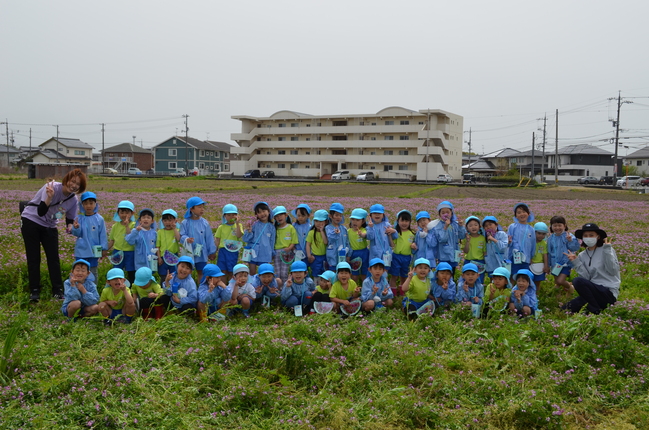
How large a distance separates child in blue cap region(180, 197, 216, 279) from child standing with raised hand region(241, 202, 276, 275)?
0.59m

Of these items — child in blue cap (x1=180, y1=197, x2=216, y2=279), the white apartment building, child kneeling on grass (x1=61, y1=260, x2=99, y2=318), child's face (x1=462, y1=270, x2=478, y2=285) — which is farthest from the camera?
the white apartment building

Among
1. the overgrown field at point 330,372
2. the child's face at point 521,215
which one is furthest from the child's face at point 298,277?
the child's face at point 521,215

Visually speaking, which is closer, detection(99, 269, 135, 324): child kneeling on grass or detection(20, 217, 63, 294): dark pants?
detection(99, 269, 135, 324): child kneeling on grass

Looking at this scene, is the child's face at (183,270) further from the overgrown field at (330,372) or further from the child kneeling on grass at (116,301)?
the overgrown field at (330,372)

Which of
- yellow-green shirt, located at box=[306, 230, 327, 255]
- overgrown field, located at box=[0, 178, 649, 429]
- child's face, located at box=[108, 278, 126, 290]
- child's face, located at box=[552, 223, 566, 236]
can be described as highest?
child's face, located at box=[552, 223, 566, 236]

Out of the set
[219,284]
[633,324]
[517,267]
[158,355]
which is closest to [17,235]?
[219,284]

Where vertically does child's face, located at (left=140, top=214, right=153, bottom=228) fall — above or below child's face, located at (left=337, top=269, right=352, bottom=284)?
above

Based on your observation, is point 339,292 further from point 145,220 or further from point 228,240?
point 145,220

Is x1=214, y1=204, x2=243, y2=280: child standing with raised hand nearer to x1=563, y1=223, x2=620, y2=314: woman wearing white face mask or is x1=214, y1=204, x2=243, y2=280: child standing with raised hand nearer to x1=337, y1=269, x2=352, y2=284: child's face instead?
x1=337, y1=269, x2=352, y2=284: child's face

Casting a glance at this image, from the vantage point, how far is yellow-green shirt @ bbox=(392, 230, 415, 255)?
8.20m

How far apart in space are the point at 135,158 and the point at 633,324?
322ft

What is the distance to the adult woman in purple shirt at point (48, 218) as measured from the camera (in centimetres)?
712

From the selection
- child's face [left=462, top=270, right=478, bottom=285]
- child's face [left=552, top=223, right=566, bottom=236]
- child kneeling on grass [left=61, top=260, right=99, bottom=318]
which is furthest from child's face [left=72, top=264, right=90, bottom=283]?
child's face [left=552, top=223, right=566, bottom=236]

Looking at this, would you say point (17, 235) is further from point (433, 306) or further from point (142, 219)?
point (433, 306)
